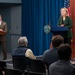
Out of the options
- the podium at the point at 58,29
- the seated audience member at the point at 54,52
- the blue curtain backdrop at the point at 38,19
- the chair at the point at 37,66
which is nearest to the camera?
the seated audience member at the point at 54,52

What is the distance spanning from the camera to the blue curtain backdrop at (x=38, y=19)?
10.4 m

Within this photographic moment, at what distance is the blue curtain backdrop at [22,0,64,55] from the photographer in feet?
34.0

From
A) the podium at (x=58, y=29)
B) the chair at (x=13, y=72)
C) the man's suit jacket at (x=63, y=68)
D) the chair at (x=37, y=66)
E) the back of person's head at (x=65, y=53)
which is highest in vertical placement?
the podium at (x=58, y=29)

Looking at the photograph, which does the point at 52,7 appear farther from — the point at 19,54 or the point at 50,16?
the point at 19,54

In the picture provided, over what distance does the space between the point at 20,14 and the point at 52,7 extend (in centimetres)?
234

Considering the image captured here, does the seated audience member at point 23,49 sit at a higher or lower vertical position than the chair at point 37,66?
higher

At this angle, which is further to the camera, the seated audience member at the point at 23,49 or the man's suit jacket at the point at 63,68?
the seated audience member at the point at 23,49

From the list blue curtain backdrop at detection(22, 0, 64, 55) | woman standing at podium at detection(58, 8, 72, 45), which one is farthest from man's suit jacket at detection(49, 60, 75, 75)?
blue curtain backdrop at detection(22, 0, 64, 55)

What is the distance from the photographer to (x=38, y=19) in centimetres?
1124

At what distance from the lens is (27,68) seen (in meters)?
5.37

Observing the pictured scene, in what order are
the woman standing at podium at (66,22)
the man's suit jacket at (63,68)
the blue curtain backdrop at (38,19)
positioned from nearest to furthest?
the man's suit jacket at (63,68)
the woman standing at podium at (66,22)
the blue curtain backdrop at (38,19)

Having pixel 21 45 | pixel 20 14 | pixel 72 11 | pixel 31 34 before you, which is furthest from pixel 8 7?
pixel 21 45

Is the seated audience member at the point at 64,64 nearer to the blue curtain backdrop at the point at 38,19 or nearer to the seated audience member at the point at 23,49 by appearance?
the seated audience member at the point at 23,49

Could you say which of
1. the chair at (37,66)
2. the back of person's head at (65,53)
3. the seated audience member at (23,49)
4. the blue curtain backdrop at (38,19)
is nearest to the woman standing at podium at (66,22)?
the blue curtain backdrop at (38,19)
